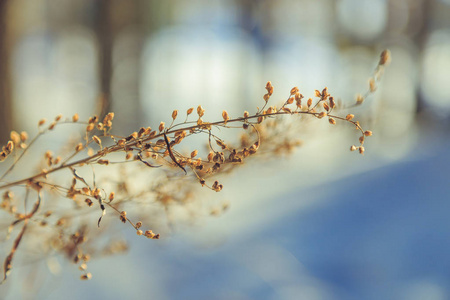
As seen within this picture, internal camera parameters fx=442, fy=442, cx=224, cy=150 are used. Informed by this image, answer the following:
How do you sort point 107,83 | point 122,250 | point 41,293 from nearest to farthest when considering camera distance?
1. point 122,250
2. point 41,293
3. point 107,83

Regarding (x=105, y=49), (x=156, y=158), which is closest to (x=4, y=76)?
(x=105, y=49)

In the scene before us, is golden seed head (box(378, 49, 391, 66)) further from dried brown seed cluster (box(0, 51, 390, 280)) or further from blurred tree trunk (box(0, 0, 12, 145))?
blurred tree trunk (box(0, 0, 12, 145))

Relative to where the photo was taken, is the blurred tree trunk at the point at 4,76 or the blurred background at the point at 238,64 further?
the blurred background at the point at 238,64

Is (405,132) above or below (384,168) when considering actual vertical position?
below

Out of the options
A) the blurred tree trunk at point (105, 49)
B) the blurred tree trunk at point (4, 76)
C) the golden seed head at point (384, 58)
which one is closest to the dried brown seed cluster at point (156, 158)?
the golden seed head at point (384, 58)

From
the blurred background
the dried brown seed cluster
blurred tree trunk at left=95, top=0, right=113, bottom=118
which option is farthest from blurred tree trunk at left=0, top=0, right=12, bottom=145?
the dried brown seed cluster

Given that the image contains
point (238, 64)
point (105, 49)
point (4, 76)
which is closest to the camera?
point (4, 76)

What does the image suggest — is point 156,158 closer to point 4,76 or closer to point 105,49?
point 4,76

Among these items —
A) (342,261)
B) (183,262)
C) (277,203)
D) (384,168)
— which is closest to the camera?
(342,261)

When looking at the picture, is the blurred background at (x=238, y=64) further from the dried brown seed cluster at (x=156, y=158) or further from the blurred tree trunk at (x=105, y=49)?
the dried brown seed cluster at (x=156, y=158)

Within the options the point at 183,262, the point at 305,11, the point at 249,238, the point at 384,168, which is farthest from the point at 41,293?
the point at 305,11

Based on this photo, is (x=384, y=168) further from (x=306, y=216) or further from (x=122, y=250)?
(x=122, y=250)
